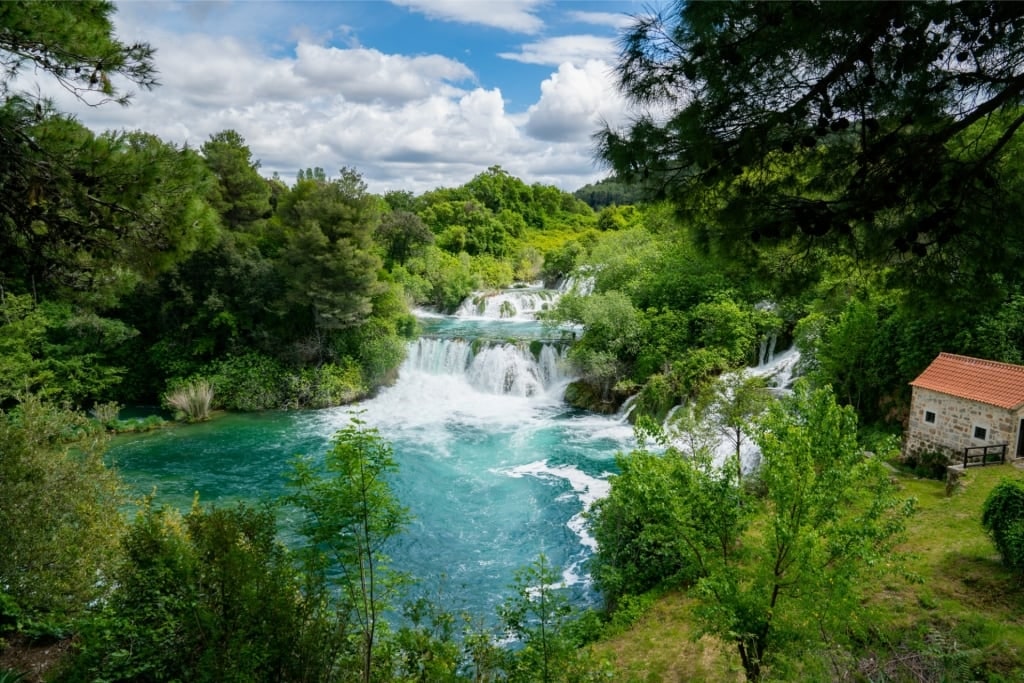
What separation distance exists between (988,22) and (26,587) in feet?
36.4

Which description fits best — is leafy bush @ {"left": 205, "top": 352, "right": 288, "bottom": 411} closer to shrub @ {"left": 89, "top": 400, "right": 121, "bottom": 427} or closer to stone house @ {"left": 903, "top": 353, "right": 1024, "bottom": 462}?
shrub @ {"left": 89, "top": 400, "right": 121, "bottom": 427}

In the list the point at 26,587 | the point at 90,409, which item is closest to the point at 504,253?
the point at 90,409

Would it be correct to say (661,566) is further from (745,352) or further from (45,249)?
(745,352)

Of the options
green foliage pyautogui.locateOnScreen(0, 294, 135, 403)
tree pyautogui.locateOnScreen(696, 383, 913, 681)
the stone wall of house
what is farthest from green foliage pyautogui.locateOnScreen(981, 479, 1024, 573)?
green foliage pyautogui.locateOnScreen(0, 294, 135, 403)

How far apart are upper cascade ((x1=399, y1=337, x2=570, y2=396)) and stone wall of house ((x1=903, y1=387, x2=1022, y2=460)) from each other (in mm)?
11741

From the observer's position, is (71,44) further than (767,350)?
No

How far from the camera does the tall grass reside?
19.9 meters

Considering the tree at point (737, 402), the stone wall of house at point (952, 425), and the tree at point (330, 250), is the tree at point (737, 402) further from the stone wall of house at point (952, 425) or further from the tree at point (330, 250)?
the tree at point (330, 250)

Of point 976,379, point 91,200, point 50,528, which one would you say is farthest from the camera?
point 976,379

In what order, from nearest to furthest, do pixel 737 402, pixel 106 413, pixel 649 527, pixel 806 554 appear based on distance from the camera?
1. pixel 806 554
2. pixel 649 527
3. pixel 737 402
4. pixel 106 413

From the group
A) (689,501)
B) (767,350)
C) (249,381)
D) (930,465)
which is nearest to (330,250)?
(249,381)

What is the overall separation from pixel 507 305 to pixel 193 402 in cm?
1697

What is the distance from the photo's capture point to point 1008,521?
820cm

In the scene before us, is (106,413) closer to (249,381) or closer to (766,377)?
(249,381)
